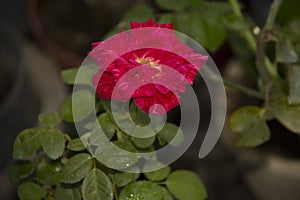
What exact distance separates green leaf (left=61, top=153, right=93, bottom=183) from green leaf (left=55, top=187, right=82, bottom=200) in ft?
0.07

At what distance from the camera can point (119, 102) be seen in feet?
1.78

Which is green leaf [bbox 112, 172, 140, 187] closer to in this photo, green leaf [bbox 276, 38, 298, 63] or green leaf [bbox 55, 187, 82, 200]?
green leaf [bbox 55, 187, 82, 200]

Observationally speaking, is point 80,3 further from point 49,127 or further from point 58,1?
point 49,127

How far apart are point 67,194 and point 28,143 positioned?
0.19ft

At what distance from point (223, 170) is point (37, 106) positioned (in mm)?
372

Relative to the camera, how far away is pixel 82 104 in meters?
0.56

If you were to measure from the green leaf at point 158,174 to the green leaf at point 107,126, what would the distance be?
0.20 feet

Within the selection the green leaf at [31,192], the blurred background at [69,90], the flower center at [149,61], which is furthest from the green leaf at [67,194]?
the blurred background at [69,90]

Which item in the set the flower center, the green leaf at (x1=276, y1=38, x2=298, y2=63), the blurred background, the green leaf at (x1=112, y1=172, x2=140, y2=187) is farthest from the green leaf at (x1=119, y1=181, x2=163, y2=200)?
the blurred background

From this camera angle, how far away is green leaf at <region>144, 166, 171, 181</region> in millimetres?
561

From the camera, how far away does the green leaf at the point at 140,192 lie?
1.71ft

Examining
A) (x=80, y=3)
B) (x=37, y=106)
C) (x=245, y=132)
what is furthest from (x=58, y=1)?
(x=245, y=132)

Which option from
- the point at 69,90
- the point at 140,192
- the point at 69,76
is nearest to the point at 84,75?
the point at 69,76

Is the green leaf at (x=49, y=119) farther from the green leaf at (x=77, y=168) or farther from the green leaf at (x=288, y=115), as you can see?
the green leaf at (x=288, y=115)
